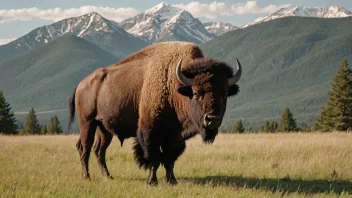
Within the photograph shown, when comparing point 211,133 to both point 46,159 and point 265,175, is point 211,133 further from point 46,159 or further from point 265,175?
point 46,159

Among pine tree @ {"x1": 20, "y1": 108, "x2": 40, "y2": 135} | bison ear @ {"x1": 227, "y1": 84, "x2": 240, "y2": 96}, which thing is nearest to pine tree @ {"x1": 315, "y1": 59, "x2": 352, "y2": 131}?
pine tree @ {"x1": 20, "y1": 108, "x2": 40, "y2": 135}

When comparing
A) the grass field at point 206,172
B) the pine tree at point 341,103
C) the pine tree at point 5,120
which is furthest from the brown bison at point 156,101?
the pine tree at point 5,120

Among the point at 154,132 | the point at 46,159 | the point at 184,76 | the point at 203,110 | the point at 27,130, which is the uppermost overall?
the point at 184,76

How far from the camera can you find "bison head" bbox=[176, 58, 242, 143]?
848cm

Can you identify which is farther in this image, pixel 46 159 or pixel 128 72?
pixel 46 159

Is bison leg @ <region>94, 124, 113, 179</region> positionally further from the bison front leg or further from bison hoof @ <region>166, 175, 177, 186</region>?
bison hoof @ <region>166, 175, 177, 186</region>

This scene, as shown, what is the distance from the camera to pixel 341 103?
5416cm

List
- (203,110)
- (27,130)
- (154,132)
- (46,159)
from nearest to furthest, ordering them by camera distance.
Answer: (203,110) < (154,132) < (46,159) < (27,130)

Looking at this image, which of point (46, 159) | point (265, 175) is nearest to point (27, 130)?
point (46, 159)

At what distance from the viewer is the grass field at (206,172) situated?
834 cm

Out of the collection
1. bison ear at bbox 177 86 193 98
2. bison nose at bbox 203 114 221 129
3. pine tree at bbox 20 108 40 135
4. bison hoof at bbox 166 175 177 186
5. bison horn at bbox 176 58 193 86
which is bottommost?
pine tree at bbox 20 108 40 135

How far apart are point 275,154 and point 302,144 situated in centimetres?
207

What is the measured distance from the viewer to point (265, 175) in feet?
37.8

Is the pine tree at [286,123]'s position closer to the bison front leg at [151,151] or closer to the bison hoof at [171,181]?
the bison hoof at [171,181]
